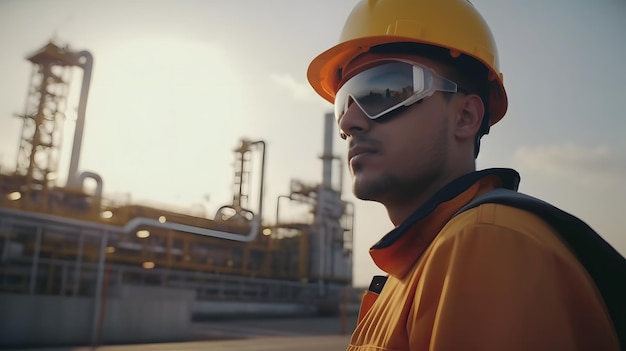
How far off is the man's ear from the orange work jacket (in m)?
0.47

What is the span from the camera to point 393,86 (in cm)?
123

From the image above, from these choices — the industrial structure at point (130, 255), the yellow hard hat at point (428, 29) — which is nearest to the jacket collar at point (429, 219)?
the yellow hard hat at point (428, 29)

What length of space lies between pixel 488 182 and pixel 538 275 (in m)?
0.42

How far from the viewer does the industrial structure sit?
8.68 metres

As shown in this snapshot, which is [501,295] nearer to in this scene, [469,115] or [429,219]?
[429,219]

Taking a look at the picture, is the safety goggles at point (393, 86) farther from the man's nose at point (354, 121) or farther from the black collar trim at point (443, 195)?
the black collar trim at point (443, 195)

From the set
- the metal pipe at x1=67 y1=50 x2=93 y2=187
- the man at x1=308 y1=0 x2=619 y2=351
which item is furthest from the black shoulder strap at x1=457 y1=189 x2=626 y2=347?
the metal pipe at x1=67 y1=50 x2=93 y2=187

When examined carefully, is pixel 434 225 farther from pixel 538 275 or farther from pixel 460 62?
pixel 460 62

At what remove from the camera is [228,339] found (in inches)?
369

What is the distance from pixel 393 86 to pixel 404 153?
0.63 ft

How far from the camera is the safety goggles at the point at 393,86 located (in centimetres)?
120

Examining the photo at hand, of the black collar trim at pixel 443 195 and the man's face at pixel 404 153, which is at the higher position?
the man's face at pixel 404 153

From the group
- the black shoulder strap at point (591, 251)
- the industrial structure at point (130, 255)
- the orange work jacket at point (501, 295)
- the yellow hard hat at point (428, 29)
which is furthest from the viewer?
the industrial structure at point (130, 255)

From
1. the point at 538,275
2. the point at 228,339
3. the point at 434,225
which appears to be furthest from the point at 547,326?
the point at 228,339
